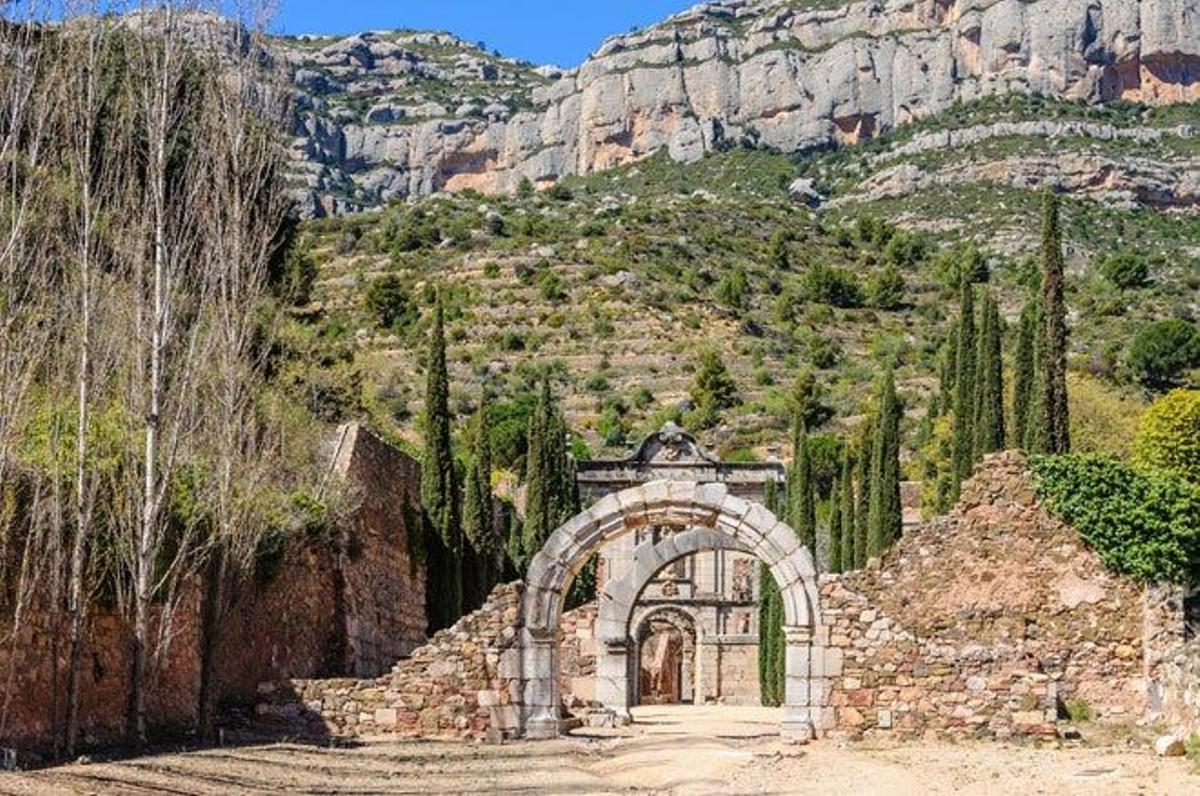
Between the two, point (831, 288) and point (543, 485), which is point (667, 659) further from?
point (831, 288)

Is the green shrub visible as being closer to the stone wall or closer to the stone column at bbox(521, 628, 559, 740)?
the stone wall

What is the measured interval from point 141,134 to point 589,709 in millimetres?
12231

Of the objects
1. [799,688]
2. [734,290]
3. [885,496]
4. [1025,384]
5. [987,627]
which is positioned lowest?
[799,688]

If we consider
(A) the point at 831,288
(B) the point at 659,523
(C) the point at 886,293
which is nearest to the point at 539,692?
(B) the point at 659,523

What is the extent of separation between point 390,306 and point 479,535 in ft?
134

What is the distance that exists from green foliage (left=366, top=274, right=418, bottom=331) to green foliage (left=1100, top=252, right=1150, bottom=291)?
33.7 m

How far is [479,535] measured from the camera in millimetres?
38250

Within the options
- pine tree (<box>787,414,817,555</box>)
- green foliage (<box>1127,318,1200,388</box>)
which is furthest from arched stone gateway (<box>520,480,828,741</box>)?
green foliage (<box>1127,318,1200,388</box>)

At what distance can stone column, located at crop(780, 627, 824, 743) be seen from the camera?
2405 centimetres

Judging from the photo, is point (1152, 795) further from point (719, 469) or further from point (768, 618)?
point (719, 469)

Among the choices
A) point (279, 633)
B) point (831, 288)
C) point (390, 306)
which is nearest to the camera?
point (279, 633)

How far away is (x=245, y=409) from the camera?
80.9 ft

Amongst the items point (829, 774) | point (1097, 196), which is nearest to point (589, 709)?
point (829, 774)

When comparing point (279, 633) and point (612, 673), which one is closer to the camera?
point (279, 633)
